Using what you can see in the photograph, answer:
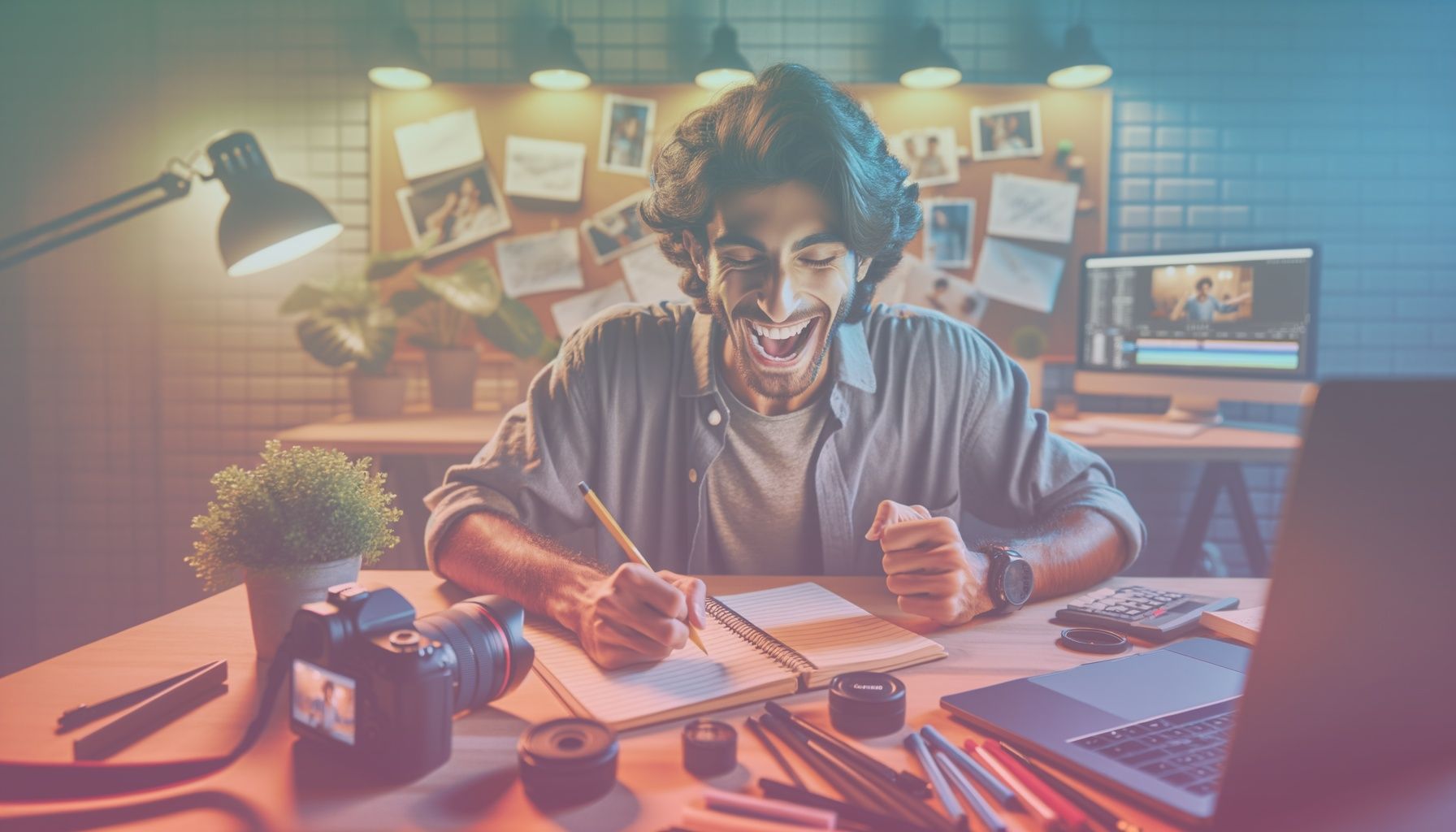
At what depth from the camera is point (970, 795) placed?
0.56 metres

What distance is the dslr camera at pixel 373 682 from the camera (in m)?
0.57

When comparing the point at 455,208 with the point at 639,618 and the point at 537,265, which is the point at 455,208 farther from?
the point at 639,618

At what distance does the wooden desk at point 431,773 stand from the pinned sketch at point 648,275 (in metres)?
2.10

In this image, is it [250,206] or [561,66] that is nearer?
[250,206]

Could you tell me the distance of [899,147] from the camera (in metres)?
2.91

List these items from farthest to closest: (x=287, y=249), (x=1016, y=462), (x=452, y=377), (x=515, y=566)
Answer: (x=452, y=377) < (x=287, y=249) < (x=1016, y=462) < (x=515, y=566)

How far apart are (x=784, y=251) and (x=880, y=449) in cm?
42

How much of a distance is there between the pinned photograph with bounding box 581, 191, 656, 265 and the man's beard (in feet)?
5.31

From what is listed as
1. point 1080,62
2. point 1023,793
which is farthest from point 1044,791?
point 1080,62

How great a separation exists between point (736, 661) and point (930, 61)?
2.39m

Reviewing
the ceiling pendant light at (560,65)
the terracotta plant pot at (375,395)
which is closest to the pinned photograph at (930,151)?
the ceiling pendant light at (560,65)

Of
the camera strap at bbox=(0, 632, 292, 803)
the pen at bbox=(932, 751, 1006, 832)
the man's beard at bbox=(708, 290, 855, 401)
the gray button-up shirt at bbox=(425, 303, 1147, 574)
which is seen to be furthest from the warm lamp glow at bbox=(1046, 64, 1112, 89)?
the camera strap at bbox=(0, 632, 292, 803)

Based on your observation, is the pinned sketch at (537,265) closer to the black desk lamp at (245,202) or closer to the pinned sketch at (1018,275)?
the black desk lamp at (245,202)

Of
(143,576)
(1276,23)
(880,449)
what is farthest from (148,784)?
(1276,23)
